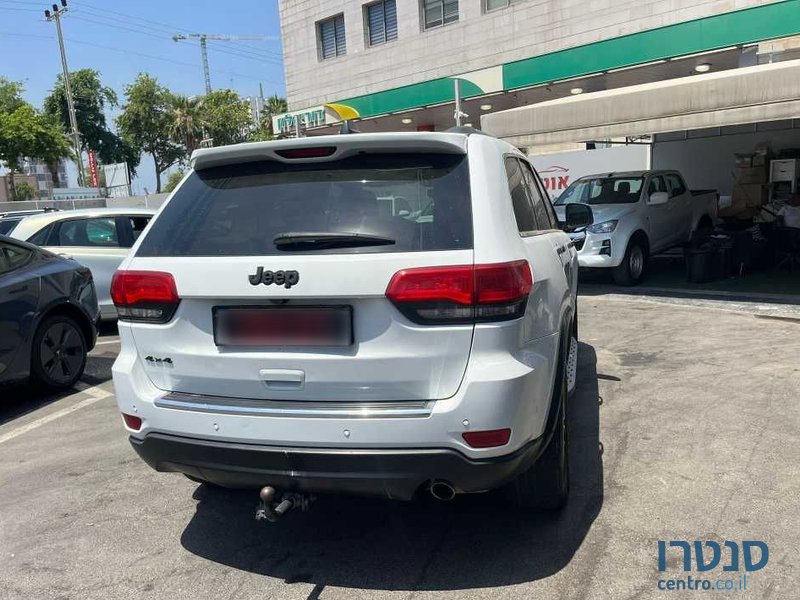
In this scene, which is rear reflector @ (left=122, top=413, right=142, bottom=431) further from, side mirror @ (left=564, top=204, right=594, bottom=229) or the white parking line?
side mirror @ (left=564, top=204, right=594, bottom=229)

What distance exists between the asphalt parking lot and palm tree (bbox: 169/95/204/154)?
50.7m

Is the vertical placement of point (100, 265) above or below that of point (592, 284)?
above

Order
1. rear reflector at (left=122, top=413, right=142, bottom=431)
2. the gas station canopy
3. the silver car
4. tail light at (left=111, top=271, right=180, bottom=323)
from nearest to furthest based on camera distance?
tail light at (left=111, top=271, right=180, bottom=323) → rear reflector at (left=122, top=413, right=142, bottom=431) → the silver car → the gas station canopy

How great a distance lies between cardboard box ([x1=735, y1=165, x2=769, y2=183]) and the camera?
14648mm

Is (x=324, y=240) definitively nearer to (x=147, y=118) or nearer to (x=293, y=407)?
(x=293, y=407)

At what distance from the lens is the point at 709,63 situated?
49.4 feet

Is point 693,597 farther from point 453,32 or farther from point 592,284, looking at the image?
point 453,32

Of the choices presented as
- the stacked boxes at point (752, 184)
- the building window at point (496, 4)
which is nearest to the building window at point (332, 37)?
the building window at point (496, 4)

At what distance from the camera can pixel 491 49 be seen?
19484mm

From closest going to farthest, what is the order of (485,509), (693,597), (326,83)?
1. (693,597)
2. (485,509)
3. (326,83)

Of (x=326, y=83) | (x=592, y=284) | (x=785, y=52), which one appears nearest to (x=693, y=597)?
(x=592, y=284)

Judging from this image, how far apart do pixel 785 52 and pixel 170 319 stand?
580 inches

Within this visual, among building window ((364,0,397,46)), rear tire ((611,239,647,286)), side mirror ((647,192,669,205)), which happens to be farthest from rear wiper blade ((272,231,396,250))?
building window ((364,0,397,46))

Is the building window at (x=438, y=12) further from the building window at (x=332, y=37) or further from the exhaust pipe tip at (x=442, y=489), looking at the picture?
the exhaust pipe tip at (x=442, y=489)
